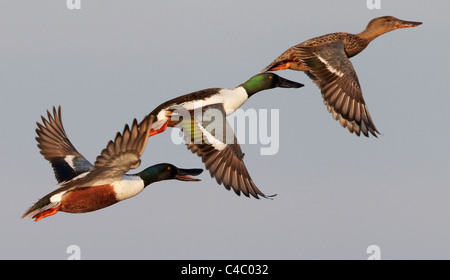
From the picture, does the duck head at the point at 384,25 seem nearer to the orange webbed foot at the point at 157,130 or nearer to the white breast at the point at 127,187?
the orange webbed foot at the point at 157,130

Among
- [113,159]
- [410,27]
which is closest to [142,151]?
[113,159]

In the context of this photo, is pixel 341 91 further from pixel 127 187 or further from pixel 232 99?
pixel 127 187

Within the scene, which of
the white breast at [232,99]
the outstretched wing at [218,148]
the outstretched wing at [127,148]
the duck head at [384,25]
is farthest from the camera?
the duck head at [384,25]

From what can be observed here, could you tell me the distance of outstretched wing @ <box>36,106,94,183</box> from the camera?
10609 millimetres

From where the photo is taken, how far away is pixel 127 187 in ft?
31.8

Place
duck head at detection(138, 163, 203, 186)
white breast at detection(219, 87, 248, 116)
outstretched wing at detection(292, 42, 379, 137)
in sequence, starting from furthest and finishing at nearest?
white breast at detection(219, 87, 248, 116) → outstretched wing at detection(292, 42, 379, 137) → duck head at detection(138, 163, 203, 186)

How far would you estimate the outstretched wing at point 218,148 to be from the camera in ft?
32.9

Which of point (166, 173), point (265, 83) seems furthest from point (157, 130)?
point (265, 83)

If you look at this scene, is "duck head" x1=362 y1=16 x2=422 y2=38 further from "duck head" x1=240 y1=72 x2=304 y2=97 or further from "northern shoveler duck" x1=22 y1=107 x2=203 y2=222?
"northern shoveler duck" x1=22 y1=107 x2=203 y2=222

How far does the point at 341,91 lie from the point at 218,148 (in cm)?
157

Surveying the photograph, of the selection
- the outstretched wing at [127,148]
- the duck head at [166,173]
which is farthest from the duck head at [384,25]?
the outstretched wing at [127,148]

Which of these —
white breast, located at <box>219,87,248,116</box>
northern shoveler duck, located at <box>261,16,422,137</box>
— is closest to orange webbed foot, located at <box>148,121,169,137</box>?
white breast, located at <box>219,87,248,116</box>

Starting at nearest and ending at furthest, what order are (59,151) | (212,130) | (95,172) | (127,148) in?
(127,148), (95,172), (212,130), (59,151)

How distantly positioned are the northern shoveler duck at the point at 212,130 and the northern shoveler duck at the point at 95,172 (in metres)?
0.52
